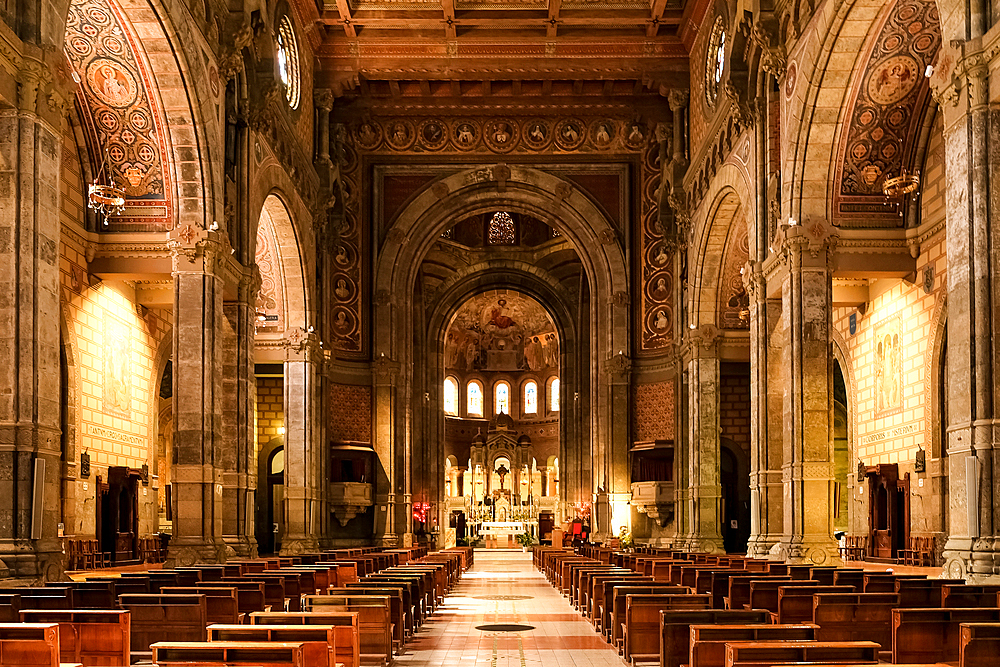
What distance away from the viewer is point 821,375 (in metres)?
21.1

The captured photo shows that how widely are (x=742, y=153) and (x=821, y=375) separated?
6.85 meters

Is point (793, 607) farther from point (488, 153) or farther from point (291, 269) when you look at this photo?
point (488, 153)

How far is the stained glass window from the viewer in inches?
1180

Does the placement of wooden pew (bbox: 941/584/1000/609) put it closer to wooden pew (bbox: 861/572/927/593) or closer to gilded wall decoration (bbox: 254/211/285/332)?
wooden pew (bbox: 861/572/927/593)

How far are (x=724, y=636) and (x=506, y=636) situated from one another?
252 inches

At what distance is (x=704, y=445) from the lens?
105 feet

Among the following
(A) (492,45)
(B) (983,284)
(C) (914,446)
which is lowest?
(C) (914,446)

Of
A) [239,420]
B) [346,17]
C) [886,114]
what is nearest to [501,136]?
[346,17]

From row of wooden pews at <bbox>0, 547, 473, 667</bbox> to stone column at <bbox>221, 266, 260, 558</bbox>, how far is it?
6493 millimetres

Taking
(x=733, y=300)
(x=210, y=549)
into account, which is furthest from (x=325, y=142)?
(x=210, y=549)

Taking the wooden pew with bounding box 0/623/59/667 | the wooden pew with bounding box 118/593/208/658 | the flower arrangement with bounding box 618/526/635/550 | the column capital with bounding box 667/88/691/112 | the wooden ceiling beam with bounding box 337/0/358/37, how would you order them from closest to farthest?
the wooden pew with bounding box 0/623/59/667 < the wooden pew with bounding box 118/593/208/658 < the wooden ceiling beam with bounding box 337/0/358/37 < the flower arrangement with bounding box 618/526/635/550 < the column capital with bounding box 667/88/691/112

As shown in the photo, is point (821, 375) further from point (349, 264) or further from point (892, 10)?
point (349, 264)

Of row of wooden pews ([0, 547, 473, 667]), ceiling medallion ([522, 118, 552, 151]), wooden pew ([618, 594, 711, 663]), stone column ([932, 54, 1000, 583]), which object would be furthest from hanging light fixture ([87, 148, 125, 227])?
ceiling medallion ([522, 118, 552, 151])

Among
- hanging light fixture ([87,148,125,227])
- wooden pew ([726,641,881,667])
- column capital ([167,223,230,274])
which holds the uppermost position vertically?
hanging light fixture ([87,148,125,227])
